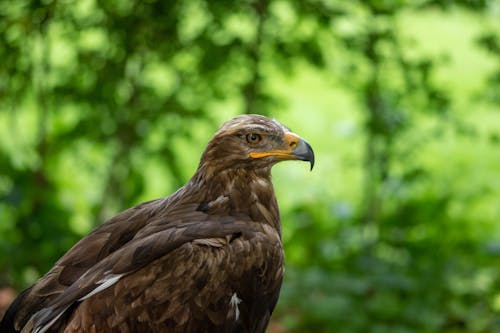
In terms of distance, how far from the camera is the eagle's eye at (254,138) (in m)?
3.92

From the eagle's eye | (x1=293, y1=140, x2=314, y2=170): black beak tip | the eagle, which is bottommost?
the eagle

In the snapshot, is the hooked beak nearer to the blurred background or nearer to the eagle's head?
the eagle's head

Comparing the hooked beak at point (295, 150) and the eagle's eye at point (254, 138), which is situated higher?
the eagle's eye at point (254, 138)

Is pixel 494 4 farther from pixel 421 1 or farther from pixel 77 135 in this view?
pixel 77 135

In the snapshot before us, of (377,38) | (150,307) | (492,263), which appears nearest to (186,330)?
(150,307)

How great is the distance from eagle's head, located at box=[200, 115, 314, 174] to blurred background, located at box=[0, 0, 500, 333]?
2.23 m

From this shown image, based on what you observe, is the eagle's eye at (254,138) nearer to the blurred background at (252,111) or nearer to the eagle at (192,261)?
the eagle at (192,261)

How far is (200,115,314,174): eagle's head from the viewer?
390cm

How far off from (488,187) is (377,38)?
79.9 inches

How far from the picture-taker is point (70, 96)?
6.38 meters

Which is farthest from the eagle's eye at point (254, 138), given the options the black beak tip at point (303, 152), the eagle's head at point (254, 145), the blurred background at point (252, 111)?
the blurred background at point (252, 111)

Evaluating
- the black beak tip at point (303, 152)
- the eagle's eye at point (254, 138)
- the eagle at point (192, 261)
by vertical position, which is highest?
the eagle's eye at point (254, 138)

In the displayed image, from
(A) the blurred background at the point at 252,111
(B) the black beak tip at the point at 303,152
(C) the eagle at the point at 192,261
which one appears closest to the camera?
(C) the eagle at the point at 192,261

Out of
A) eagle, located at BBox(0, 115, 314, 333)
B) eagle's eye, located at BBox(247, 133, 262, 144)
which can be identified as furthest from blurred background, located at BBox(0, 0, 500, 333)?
eagle's eye, located at BBox(247, 133, 262, 144)
